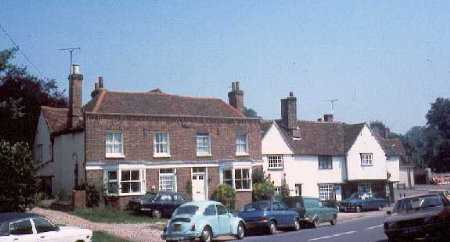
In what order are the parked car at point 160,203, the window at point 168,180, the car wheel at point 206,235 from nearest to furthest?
the car wheel at point 206,235 < the parked car at point 160,203 < the window at point 168,180

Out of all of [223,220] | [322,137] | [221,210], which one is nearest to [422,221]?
[223,220]

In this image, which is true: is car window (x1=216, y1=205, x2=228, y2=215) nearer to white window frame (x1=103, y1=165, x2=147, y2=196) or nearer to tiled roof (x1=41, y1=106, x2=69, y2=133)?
white window frame (x1=103, y1=165, x2=147, y2=196)

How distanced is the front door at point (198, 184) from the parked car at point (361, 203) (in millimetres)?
12567

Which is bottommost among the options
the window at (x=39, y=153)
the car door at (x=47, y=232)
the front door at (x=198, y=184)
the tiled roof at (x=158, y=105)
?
the car door at (x=47, y=232)

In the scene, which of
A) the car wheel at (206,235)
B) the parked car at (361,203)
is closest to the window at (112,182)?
the car wheel at (206,235)

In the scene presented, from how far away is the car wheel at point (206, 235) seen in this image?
23.5 m

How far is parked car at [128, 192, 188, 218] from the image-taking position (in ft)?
114

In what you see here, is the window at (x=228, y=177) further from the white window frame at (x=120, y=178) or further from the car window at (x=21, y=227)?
the car window at (x=21, y=227)

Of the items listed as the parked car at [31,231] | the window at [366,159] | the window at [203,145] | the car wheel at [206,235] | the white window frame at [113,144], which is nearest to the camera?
the parked car at [31,231]

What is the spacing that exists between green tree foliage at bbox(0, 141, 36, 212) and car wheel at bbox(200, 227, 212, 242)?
24.7 ft

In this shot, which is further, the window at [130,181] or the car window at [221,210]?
the window at [130,181]

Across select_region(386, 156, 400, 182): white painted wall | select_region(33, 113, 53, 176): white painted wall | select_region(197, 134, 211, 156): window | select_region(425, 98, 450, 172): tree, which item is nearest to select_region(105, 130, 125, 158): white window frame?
select_region(197, 134, 211, 156): window

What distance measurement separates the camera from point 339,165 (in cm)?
5519

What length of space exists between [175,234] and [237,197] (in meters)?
20.6
